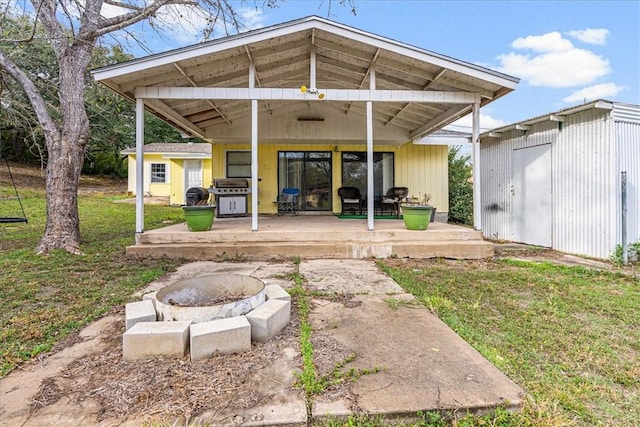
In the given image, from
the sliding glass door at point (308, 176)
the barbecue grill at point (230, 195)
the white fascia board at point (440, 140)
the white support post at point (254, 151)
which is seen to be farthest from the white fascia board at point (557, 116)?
the barbecue grill at point (230, 195)

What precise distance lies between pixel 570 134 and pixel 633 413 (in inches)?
222

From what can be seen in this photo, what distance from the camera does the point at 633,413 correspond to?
5.49 ft

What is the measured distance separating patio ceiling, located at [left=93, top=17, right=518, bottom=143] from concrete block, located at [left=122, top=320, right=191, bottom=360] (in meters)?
4.11

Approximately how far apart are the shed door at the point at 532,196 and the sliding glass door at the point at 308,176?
4.64 metres

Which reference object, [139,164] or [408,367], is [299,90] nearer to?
[139,164]

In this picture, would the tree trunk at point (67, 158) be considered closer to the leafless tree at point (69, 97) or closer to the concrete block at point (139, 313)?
the leafless tree at point (69, 97)

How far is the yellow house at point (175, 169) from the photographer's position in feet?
45.2

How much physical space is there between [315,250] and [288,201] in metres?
3.97

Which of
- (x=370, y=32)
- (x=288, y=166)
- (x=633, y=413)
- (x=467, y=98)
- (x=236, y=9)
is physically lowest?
(x=633, y=413)

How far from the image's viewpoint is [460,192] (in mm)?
11250

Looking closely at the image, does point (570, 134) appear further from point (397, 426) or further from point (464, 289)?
point (397, 426)

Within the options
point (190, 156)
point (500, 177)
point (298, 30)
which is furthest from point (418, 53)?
point (190, 156)

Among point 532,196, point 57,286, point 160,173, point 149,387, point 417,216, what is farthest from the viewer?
point 160,173

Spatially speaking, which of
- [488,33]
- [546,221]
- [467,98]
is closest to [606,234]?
[546,221]
